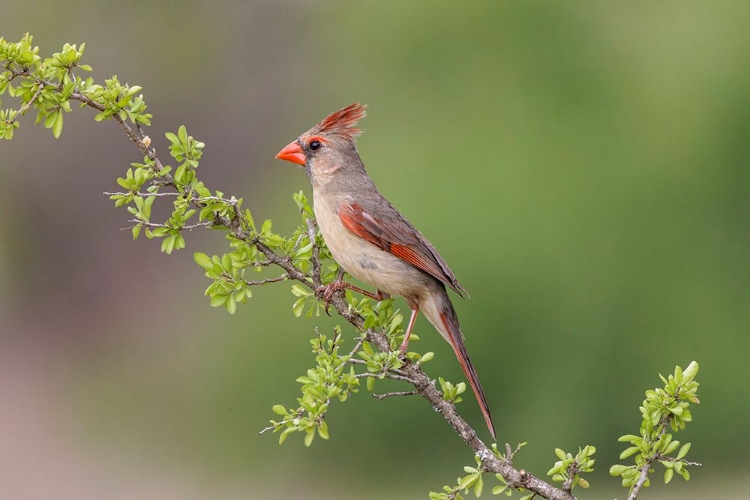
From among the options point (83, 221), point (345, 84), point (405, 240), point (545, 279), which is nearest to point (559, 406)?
point (545, 279)

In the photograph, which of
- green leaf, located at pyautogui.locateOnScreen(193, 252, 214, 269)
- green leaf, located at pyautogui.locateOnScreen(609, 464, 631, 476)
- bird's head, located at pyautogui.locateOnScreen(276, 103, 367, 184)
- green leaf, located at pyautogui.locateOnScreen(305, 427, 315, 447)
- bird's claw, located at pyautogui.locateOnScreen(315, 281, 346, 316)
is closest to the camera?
green leaf, located at pyautogui.locateOnScreen(305, 427, 315, 447)

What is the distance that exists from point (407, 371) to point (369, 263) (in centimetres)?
75

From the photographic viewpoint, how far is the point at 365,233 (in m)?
3.55

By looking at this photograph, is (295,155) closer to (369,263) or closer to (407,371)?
(369,263)

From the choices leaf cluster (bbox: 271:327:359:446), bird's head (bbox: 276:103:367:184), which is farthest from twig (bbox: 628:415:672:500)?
bird's head (bbox: 276:103:367:184)

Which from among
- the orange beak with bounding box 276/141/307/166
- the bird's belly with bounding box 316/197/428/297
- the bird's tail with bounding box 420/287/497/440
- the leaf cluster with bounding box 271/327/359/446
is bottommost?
the leaf cluster with bounding box 271/327/359/446

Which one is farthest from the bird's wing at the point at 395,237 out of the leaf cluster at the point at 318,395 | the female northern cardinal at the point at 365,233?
the leaf cluster at the point at 318,395

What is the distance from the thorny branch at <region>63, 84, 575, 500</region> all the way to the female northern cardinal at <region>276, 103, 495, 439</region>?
36cm

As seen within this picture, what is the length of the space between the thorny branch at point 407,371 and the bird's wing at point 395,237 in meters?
0.47

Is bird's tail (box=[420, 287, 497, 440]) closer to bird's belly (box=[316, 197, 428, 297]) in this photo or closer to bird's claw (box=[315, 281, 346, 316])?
bird's belly (box=[316, 197, 428, 297])

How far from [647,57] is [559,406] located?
253cm

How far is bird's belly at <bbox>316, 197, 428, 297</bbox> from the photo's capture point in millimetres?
3441

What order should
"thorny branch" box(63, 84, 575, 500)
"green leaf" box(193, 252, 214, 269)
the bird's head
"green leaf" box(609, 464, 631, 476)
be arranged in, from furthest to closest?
1. the bird's head
2. "green leaf" box(193, 252, 214, 269)
3. "thorny branch" box(63, 84, 575, 500)
4. "green leaf" box(609, 464, 631, 476)

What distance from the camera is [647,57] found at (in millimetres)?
7109
